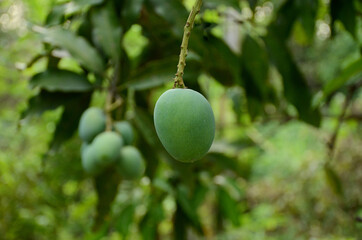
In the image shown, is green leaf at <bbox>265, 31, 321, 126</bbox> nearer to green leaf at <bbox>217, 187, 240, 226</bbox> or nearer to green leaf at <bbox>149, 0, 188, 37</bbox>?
green leaf at <bbox>149, 0, 188, 37</bbox>

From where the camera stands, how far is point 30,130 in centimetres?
246

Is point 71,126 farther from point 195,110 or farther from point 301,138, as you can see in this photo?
point 301,138

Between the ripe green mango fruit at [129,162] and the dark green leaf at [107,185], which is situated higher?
the ripe green mango fruit at [129,162]

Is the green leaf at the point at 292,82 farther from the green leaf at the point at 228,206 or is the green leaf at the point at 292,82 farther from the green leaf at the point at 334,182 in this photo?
the green leaf at the point at 228,206

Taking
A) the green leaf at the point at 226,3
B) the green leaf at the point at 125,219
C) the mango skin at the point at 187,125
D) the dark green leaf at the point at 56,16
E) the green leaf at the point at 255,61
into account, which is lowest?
the green leaf at the point at 125,219

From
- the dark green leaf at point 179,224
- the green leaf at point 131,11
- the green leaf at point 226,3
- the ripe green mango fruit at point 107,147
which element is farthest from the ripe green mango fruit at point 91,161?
the dark green leaf at point 179,224

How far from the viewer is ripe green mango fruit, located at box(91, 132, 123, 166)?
77 cm

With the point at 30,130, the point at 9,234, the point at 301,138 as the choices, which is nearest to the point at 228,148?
the point at 9,234

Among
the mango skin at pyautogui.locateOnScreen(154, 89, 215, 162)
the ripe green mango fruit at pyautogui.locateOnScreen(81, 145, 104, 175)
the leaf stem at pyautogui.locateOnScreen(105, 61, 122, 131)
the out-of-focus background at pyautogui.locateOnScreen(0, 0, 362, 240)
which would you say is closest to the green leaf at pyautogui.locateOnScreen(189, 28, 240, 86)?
the out-of-focus background at pyautogui.locateOnScreen(0, 0, 362, 240)

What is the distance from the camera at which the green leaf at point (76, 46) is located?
2.99ft

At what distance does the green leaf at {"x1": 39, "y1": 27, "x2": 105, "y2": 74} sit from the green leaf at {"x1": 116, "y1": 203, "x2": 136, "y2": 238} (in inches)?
23.7

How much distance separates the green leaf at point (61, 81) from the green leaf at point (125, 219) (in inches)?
22.0

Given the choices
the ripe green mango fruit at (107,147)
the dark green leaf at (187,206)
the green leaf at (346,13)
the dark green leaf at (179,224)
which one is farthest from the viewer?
the dark green leaf at (179,224)

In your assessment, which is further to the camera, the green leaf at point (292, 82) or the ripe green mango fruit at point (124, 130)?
the green leaf at point (292, 82)
